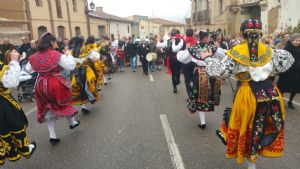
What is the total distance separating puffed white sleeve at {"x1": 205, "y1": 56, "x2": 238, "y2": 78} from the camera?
331 centimetres

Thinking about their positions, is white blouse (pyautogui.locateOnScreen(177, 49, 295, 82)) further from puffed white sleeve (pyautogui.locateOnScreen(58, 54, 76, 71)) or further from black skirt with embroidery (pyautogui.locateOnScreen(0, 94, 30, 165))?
black skirt with embroidery (pyautogui.locateOnScreen(0, 94, 30, 165))

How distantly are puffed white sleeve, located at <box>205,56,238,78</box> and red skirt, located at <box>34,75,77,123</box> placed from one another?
2627 mm

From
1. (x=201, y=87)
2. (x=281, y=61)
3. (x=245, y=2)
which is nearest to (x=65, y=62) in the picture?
(x=201, y=87)

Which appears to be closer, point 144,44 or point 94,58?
point 94,58

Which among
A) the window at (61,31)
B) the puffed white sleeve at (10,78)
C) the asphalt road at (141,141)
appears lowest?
the asphalt road at (141,141)

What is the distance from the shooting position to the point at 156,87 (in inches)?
393

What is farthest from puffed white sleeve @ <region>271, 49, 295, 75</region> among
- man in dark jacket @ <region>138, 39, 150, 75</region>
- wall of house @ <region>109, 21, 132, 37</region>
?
wall of house @ <region>109, 21, 132, 37</region>

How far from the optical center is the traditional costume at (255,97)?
3.23 meters

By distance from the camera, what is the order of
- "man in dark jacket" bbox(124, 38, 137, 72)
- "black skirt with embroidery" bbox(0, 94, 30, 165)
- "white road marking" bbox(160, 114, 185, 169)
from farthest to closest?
"man in dark jacket" bbox(124, 38, 137, 72), "white road marking" bbox(160, 114, 185, 169), "black skirt with embroidery" bbox(0, 94, 30, 165)

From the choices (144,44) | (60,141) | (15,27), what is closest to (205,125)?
(60,141)

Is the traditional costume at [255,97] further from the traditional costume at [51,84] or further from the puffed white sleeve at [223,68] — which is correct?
the traditional costume at [51,84]

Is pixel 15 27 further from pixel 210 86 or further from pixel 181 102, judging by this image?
pixel 210 86

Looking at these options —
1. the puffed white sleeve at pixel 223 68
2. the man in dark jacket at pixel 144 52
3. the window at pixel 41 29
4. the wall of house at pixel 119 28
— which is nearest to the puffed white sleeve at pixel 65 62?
the puffed white sleeve at pixel 223 68

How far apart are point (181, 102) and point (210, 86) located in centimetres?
242
